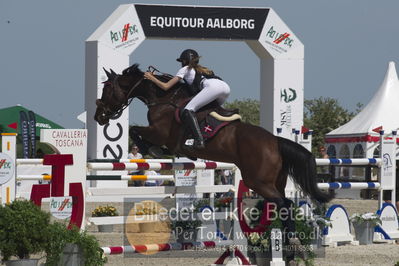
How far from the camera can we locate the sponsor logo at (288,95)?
1909 cm

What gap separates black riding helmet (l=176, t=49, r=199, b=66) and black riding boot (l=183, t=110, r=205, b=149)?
20.6 inches

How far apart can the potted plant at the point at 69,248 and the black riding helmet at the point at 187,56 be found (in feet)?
6.83

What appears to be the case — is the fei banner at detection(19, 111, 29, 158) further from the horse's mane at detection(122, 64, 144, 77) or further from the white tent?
the horse's mane at detection(122, 64, 144, 77)

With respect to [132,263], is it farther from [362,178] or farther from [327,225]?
[362,178]

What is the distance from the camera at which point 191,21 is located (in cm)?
1816

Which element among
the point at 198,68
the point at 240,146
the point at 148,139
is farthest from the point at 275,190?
the point at 198,68

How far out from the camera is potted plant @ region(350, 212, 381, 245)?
9.80 m

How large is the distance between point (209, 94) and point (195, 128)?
383mm

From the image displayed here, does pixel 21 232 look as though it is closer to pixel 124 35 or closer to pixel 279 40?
pixel 124 35

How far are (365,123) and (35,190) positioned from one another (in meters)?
16.5

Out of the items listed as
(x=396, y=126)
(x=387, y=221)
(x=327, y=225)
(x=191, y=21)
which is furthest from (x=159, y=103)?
(x=396, y=126)

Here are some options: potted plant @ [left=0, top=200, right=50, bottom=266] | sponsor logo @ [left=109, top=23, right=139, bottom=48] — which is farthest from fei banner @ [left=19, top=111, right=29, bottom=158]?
potted plant @ [left=0, top=200, right=50, bottom=266]

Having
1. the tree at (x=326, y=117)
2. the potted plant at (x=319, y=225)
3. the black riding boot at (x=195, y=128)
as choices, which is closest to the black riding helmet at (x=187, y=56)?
→ the black riding boot at (x=195, y=128)

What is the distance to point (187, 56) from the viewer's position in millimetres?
7484
